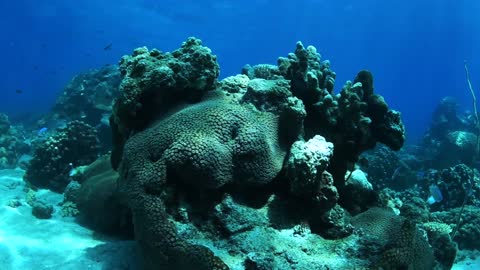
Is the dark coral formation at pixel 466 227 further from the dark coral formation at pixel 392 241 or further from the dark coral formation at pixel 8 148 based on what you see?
the dark coral formation at pixel 8 148

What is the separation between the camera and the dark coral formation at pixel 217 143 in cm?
429

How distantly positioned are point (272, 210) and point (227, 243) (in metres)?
0.77

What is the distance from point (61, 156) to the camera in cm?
996

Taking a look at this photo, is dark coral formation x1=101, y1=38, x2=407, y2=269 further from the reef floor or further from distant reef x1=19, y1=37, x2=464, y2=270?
the reef floor

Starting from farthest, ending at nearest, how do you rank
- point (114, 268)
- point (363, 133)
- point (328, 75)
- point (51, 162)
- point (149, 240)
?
point (51, 162)
point (328, 75)
point (363, 133)
point (114, 268)
point (149, 240)

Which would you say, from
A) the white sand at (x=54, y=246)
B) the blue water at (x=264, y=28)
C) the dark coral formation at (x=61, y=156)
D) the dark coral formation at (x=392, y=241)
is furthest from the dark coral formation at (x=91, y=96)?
the blue water at (x=264, y=28)

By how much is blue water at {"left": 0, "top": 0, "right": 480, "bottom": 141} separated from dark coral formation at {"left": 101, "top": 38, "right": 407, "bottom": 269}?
34.8 meters

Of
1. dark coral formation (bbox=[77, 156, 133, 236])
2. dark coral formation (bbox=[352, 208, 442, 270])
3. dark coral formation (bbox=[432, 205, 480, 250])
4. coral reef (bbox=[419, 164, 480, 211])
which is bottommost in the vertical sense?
dark coral formation (bbox=[77, 156, 133, 236])

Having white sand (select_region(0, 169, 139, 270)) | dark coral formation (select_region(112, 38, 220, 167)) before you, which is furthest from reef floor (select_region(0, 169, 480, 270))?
dark coral formation (select_region(112, 38, 220, 167))

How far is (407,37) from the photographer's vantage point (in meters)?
96.4

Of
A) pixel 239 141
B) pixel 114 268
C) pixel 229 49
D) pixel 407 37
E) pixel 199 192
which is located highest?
pixel 407 37

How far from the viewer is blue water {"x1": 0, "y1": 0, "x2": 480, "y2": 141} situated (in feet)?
198

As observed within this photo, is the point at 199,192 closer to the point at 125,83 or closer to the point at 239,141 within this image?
the point at 239,141

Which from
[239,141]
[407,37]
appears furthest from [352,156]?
[407,37]
